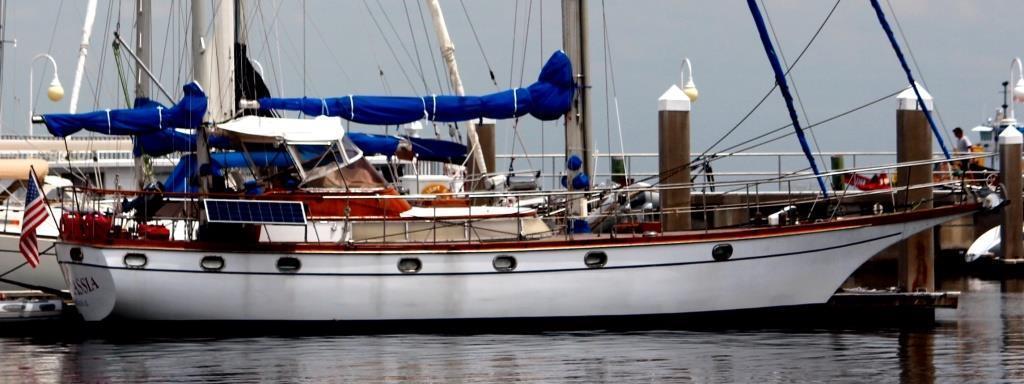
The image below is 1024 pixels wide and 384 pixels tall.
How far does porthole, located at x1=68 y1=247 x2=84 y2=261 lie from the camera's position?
3232 centimetres

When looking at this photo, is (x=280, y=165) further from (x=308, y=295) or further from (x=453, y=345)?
(x=453, y=345)

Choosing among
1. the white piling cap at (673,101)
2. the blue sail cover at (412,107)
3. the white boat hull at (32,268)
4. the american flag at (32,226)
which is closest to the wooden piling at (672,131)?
the white piling cap at (673,101)

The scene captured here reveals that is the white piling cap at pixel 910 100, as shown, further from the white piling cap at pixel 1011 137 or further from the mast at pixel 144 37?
the mast at pixel 144 37

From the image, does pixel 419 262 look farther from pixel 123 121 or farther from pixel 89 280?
pixel 123 121

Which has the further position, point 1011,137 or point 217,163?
point 1011,137

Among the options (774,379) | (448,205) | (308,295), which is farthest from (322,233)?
(774,379)

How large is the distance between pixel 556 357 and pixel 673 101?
11179 millimetres

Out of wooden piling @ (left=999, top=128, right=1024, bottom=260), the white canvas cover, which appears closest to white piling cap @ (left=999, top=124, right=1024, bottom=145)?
wooden piling @ (left=999, top=128, right=1024, bottom=260)

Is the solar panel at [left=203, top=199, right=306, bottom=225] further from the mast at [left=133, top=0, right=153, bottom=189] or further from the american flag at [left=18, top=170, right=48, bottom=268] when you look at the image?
the mast at [left=133, top=0, right=153, bottom=189]

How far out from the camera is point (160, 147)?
3844cm

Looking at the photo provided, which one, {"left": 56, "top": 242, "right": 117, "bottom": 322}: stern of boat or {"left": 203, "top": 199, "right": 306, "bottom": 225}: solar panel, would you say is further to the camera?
{"left": 56, "top": 242, "right": 117, "bottom": 322}: stern of boat

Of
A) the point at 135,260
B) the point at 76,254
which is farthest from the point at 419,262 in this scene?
the point at 76,254

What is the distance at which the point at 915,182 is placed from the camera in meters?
35.6

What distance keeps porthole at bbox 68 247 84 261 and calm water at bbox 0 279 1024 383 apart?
1459mm
